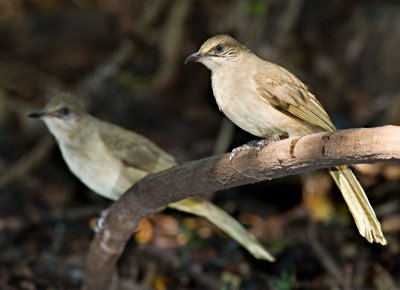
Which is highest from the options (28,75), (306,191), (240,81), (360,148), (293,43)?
(360,148)

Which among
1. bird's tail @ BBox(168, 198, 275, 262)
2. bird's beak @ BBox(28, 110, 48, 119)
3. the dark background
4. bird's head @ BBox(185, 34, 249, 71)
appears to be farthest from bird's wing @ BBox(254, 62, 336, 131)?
bird's beak @ BBox(28, 110, 48, 119)

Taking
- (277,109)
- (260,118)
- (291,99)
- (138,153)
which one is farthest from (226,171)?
(138,153)

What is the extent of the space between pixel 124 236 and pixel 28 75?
230 inches

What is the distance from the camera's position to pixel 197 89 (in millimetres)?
10734

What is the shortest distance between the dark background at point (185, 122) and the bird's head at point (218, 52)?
6.82 feet

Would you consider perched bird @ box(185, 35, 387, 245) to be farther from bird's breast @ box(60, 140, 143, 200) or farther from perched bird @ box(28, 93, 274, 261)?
bird's breast @ box(60, 140, 143, 200)

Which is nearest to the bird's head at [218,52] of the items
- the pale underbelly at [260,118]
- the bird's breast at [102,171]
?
the pale underbelly at [260,118]

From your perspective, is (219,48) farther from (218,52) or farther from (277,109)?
(277,109)

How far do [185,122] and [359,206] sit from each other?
5.91m

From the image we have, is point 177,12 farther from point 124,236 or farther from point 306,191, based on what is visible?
point 124,236

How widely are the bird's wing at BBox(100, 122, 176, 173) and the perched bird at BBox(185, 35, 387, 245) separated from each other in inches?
44.2

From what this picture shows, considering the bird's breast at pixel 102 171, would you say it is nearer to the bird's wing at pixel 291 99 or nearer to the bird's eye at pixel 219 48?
the bird's eye at pixel 219 48

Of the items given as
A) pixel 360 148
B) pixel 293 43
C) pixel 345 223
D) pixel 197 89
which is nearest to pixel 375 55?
pixel 293 43

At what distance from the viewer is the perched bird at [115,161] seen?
5688 millimetres
